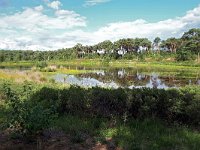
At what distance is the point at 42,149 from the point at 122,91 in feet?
12.9

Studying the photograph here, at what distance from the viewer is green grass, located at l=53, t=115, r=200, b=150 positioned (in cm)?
811

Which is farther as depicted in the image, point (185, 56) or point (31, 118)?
point (185, 56)

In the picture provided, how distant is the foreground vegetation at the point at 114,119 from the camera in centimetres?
819

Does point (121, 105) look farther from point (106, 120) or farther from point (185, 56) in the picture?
point (185, 56)

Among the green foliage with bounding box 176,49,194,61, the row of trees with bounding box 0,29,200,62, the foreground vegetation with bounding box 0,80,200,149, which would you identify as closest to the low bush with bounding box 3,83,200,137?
the foreground vegetation with bounding box 0,80,200,149

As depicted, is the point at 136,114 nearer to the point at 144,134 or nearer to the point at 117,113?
the point at 117,113

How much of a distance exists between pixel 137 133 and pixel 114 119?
1622 mm

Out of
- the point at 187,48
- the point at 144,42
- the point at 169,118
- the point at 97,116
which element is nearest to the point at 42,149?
the point at 97,116

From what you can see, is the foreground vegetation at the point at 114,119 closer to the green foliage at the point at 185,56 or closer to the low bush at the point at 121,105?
the low bush at the point at 121,105

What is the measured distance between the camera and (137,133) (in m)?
8.97

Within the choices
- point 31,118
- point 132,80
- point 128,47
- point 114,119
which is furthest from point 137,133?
point 128,47

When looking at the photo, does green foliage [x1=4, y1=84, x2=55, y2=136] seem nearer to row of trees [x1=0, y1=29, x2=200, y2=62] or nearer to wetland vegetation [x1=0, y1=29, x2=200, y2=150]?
wetland vegetation [x1=0, y1=29, x2=200, y2=150]

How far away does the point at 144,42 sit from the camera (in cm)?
13162

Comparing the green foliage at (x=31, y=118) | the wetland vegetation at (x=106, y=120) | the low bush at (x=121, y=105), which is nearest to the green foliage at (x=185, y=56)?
the wetland vegetation at (x=106, y=120)
